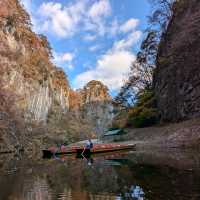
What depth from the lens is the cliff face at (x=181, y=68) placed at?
112ft

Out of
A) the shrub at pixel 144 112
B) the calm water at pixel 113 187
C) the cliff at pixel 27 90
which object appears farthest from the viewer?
the cliff at pixel 27 90

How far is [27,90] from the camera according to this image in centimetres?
8894

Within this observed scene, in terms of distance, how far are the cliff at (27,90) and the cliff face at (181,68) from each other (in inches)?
927

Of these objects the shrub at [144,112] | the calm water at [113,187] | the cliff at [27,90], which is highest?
the cliff at [27,90]

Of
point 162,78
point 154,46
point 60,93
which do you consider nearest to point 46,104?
point 60,93

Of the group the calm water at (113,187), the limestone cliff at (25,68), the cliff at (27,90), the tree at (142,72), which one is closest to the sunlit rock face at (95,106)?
the cliff at (27,90)

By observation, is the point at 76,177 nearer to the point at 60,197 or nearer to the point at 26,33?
the point at 60,197

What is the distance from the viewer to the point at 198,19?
98.9 ft

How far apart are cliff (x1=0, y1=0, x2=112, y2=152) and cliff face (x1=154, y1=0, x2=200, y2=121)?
23.5m

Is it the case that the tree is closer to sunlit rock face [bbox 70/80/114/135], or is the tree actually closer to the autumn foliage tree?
the autumn foliage tree

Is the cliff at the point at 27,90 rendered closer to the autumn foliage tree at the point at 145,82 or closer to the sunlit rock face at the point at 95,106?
the autumn foliage tree at the point at 145,82

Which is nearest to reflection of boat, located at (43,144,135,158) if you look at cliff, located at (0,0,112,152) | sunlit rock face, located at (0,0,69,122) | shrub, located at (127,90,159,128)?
shrub, located at (127,90,159,128)

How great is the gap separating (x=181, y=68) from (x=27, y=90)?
5651 centimetres

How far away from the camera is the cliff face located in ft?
112
